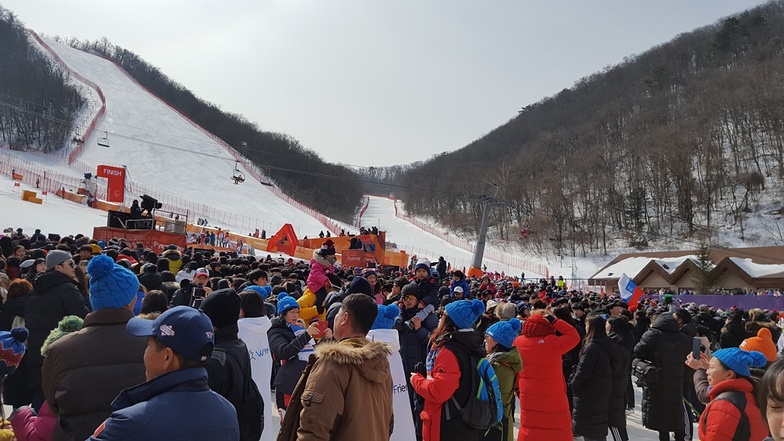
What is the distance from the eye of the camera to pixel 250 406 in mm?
3252

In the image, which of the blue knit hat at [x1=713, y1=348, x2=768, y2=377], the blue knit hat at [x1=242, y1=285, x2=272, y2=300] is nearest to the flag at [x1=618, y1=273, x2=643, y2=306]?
the blue knit hat at [x1=242, y1=285, x2=272, y2=300]

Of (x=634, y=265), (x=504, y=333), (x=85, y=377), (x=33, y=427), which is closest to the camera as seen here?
(x=85, y=377)

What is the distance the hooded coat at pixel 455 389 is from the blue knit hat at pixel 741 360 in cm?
155

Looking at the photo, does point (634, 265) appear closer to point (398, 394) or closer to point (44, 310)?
point (398, 394)

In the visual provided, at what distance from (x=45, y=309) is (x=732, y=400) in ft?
15.9

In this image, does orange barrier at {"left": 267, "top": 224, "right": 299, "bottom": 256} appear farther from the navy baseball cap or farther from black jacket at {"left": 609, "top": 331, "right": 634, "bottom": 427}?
the navy baseball cap

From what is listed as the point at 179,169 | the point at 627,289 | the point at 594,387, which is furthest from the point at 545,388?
the point at 179,169

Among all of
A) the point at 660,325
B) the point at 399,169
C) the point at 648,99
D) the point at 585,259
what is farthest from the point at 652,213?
the point at 399,169

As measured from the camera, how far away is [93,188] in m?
36.0

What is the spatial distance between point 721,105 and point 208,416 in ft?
280

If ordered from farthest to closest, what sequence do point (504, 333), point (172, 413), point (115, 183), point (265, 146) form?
point (265, 146), point (115, 183), point (504, 333), point (172, 413)

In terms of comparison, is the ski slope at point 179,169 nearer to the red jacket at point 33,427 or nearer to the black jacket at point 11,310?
the black jacket at point 11,310

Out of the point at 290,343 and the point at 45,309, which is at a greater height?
the point at 45,309

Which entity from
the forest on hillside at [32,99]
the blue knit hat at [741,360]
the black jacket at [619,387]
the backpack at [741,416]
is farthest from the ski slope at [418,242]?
the backpack at [741,416]
